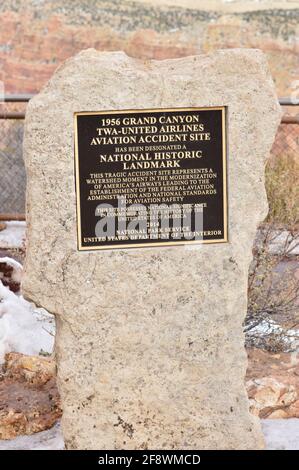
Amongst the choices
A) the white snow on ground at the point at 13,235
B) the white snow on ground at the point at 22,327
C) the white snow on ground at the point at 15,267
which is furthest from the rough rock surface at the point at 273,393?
Answer: the white snow on ground at the point at 13,235

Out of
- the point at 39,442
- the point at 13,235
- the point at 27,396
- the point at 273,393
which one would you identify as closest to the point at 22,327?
the point at 27,396

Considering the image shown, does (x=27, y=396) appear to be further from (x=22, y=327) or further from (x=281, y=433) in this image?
(x=281, y=433)

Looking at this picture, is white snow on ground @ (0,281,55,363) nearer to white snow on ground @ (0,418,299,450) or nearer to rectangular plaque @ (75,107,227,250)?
white snow on ground @ (0,418,299,450)

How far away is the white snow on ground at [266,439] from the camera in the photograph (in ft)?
12.9

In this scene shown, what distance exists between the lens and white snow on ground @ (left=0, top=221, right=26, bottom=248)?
24.0ft

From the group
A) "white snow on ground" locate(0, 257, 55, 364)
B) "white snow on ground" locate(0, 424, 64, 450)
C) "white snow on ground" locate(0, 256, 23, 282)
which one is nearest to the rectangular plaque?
"white snow on ground" locate(0, 424, 64, 450)

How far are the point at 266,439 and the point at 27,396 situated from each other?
1.38 m

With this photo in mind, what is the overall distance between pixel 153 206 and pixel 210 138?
41 cm

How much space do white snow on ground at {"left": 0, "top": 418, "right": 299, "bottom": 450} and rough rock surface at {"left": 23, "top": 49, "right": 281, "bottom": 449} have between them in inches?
11.0

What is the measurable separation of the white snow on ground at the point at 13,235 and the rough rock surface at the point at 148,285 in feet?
11.6

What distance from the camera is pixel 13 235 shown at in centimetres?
768

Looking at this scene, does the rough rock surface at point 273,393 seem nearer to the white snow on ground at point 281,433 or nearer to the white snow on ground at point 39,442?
the white snow on ground at point 281,433

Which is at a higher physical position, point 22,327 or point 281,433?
point 22,327
